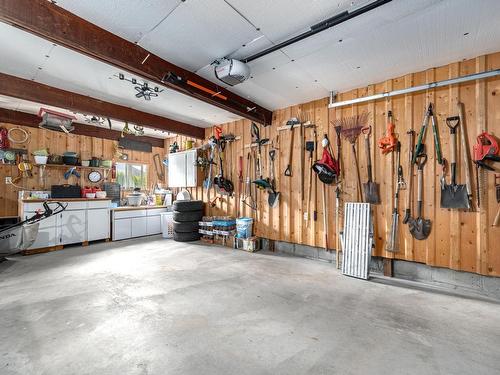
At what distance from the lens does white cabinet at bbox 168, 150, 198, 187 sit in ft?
20.5

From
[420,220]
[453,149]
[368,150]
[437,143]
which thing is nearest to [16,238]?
[368,150]

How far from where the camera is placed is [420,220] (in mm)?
3244

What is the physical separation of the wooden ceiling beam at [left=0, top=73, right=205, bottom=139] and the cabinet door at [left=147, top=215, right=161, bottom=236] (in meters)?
2.58

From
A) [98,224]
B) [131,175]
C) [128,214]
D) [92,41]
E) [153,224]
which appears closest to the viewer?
[92,41]

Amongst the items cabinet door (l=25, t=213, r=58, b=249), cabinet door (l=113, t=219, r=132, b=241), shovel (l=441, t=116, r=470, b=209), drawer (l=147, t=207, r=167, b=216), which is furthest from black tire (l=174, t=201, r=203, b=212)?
shovel (l=441, t=116, r=470, b=209)

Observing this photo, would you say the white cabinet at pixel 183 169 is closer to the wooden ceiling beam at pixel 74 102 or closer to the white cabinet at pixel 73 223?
the wooden ceiling beam at pixel 74 102

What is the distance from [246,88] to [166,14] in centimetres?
181

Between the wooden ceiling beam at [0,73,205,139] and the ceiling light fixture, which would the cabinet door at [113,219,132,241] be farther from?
the ceiling light fixture

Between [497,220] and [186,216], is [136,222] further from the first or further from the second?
[497,220]

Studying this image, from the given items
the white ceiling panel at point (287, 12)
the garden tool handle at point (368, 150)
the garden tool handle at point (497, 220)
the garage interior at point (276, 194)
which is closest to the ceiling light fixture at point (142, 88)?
the garage interior at point (276, 194)

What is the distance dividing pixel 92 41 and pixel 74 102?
7.10ft

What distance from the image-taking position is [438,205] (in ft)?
10.3

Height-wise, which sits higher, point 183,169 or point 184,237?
point 183,169

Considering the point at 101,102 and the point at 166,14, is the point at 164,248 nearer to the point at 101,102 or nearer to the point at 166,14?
the point at 101,102
